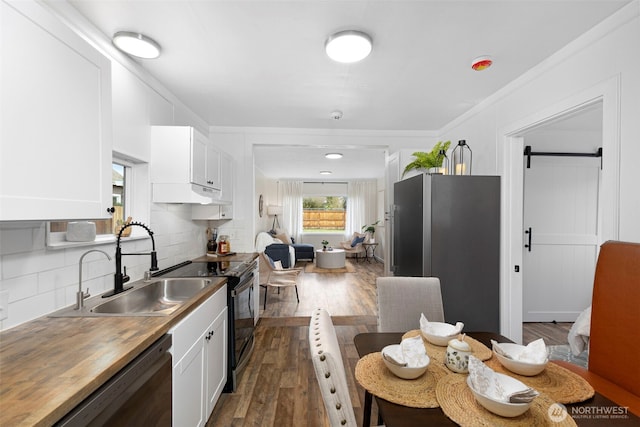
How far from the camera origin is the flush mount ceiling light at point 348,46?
5.64ft

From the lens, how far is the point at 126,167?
2.26 metres

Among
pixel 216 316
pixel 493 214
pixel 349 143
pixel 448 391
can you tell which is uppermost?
pixel 349 143

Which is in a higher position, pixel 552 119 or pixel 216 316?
pixel 552 119

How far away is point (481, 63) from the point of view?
2.04 meters

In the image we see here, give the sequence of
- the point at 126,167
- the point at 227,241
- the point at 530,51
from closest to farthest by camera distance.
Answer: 1. the point at 530,51
2. the point at 126,167
3. the point at 227,241

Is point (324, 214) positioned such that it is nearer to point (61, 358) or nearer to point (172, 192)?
point (172, 192)

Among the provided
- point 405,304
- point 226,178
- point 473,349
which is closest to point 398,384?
point 473,349

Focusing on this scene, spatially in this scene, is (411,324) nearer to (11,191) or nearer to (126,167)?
(11,191)

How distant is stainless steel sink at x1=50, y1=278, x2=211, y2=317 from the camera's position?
1493 mm

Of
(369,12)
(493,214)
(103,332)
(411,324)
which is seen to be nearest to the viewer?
(103,332)

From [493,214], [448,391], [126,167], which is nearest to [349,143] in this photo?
[493,214]

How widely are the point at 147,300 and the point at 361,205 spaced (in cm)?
778

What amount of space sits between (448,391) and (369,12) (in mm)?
1814

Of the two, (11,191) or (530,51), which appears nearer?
(11,191)
